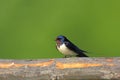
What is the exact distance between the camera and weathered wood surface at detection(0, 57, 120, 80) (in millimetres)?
2740

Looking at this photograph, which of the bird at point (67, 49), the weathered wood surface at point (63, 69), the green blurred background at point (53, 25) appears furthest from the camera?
the green blurred background at point (53, 25)

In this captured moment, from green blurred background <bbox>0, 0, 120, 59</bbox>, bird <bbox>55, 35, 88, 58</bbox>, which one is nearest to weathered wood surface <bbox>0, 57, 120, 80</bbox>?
bird <bbox>55, 35, 88, 58</bbox>

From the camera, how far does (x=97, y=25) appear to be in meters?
6.35

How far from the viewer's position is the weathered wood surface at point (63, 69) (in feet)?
8.99

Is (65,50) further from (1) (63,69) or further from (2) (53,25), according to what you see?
(2) (53,25)

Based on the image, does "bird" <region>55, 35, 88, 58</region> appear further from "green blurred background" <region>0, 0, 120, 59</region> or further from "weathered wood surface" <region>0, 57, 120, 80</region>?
"green blurred background" <region>0, 0, 120, 59</region>

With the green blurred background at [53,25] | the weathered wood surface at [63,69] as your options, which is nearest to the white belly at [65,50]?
the weathered wood surface at [63,69]

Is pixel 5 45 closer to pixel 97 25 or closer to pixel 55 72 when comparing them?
pixel 97 25

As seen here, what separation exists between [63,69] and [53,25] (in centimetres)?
361

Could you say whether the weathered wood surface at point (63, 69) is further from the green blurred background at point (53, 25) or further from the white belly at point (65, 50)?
the green blurred background at point (53, 25)

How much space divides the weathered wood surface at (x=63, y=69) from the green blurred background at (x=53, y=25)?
3.22 metres

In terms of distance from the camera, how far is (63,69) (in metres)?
2.79

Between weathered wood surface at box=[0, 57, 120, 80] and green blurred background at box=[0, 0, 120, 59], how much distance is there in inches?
127

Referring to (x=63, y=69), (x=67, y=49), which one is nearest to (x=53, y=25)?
(x=67, y=49)
